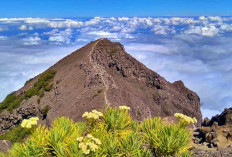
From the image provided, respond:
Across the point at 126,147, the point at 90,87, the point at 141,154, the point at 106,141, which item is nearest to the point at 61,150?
the point at 106,141

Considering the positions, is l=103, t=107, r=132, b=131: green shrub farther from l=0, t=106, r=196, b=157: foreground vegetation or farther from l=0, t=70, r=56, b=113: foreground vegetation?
l=0, t=70, r=56, b=113: foreground vegetation

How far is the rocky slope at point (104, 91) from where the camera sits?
42.6 metres

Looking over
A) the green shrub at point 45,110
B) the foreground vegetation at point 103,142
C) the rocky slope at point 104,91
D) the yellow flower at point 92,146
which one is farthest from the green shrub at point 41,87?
the yellow flower at point 92,146

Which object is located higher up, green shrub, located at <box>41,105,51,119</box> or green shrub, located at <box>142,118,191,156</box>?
green shrub, located at <box>142,118,191,156</box>

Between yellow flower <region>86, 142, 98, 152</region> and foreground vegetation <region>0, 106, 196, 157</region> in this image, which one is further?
foreground vegetation <region>0, 106, 196, 157</region>

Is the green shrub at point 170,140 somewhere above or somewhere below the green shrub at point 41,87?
above

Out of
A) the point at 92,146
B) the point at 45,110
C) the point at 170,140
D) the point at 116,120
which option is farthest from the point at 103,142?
the point at 45,110

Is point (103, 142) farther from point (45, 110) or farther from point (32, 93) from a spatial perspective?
point (32, 93)

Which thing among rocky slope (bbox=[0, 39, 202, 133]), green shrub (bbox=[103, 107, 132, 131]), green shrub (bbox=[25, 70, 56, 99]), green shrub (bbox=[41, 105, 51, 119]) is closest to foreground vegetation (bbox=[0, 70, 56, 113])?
green shrub (bbox=[25, 70, 56, 99])

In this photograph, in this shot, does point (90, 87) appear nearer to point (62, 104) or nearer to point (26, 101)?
point (62, 104)

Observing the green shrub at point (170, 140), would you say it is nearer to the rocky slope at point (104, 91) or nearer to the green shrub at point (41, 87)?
the rocky slope at point (104, 91)

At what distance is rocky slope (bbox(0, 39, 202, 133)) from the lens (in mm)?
42594

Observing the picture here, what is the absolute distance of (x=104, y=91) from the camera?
137ft

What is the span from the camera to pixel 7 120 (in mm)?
50969
